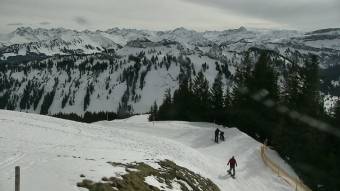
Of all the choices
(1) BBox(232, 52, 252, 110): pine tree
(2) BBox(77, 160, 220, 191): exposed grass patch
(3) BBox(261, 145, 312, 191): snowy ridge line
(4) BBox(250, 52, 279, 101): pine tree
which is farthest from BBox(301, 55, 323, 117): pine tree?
(2) BBox(77, 160, 220, 191): exposed grass patch

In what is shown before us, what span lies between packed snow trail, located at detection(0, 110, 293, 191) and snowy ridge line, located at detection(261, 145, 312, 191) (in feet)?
2.67

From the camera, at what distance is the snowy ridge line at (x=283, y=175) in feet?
136

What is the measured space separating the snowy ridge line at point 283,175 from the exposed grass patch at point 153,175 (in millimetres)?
12260

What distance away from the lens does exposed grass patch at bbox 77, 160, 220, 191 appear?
20891mm

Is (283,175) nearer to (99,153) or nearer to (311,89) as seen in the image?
(311,89)

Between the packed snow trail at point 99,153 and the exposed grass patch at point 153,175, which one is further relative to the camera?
the packed snow trail at point 99,153

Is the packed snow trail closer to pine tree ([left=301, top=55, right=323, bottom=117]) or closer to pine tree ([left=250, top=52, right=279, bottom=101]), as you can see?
pine tree ([left=301, top=55, right=323, bottom=117])

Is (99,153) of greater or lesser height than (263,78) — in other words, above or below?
below

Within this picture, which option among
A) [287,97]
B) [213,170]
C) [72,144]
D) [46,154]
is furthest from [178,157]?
[287,97]

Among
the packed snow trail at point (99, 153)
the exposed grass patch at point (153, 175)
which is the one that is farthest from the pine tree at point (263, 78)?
the exposed grass patch at point (153, 175)

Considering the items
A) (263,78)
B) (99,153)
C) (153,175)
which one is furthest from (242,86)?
(153,175)

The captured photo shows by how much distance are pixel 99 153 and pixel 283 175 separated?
69.2ft

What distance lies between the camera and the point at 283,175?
43.8 metres

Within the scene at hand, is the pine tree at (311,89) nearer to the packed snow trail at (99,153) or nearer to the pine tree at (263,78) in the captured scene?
the pine tree at (263,78)
